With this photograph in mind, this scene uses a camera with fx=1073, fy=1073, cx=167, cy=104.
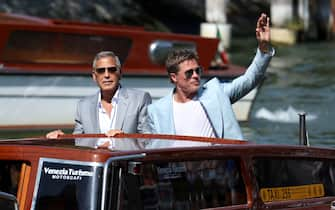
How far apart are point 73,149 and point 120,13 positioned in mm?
29106

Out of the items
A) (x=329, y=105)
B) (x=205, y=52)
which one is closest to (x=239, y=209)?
(x=205, y=52)

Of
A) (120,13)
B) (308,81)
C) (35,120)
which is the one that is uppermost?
(120,13)

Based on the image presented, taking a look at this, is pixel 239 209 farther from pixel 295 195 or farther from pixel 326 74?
pixel 326 74

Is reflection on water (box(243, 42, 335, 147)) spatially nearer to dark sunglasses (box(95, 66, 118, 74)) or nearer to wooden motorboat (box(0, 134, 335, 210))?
dark sunglasses (box(95, 66, 118, 74))

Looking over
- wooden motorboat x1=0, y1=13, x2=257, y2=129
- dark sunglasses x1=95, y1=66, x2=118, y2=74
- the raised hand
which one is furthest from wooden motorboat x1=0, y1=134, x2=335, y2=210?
wooden motorboat x1=0, y1=13, x2=257, y2=129

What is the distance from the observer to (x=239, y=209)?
18.1ft

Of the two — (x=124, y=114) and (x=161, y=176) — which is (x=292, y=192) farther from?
(x=124, y=114)

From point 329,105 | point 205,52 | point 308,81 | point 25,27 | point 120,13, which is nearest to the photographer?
point 25,27

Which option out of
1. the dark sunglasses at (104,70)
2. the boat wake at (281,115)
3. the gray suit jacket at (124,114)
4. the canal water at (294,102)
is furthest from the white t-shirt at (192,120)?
the boat wake at (281,115)

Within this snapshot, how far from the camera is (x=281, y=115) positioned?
17.7 meters

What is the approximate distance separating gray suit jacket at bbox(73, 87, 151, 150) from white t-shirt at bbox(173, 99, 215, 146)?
15.1 inches

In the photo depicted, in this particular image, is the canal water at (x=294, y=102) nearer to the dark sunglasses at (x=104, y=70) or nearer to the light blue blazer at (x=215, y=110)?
the light blue blazer at (x=215, y=110)

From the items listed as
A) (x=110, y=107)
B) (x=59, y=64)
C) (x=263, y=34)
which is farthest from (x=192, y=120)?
(x=59, y=64)

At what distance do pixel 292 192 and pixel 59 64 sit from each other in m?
9.72
